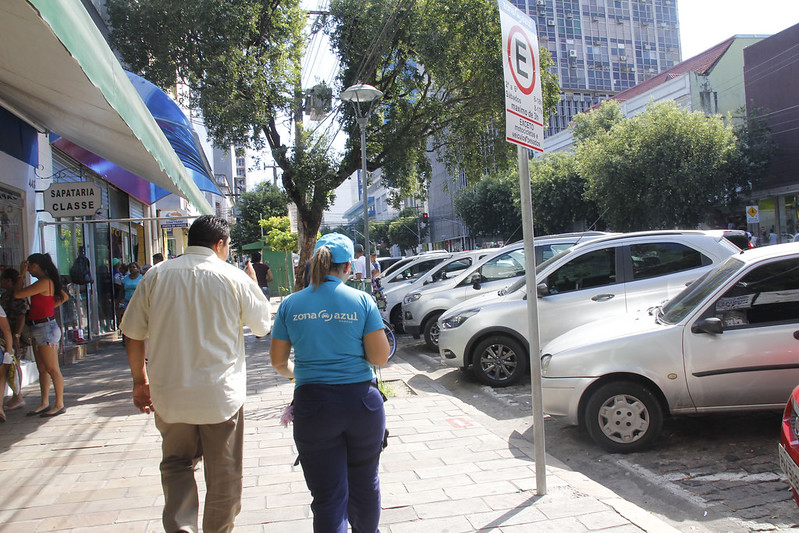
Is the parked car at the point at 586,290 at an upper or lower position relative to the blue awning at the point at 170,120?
lower

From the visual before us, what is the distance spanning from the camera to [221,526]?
9.04 ft

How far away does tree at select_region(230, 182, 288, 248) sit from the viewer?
161 ft

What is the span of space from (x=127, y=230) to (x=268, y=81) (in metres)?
5.84

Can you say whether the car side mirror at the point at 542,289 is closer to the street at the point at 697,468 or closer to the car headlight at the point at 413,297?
the street at the point at 697,468

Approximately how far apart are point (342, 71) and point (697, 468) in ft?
46.3

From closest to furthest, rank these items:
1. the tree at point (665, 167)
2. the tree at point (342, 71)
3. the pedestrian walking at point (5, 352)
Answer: the pedestrian walking at point (5, 352)
the tree at point (342, 71)
the tree at point (665, 167)

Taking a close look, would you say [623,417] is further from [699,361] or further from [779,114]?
[779,114]

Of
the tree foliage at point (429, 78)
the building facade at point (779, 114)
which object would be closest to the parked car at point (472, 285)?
the tree foliage at point (429, 78)

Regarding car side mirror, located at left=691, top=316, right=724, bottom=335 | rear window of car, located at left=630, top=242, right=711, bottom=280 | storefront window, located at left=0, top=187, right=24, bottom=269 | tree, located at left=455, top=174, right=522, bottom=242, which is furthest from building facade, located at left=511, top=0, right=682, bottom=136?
car side mirror, located at left=691, top=316, right=724, bottom=335

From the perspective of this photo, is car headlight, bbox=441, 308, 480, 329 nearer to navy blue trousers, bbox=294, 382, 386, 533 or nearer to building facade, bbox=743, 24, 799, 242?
navy blue trousers, bbox=294, 382, 386, 533

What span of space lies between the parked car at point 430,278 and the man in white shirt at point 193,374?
938 cm

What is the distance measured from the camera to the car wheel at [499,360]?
735cm

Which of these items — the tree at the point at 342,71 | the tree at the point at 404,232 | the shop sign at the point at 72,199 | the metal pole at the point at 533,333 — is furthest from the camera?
the tree at the point at 404,232

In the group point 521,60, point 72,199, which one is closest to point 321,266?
point 521,60
